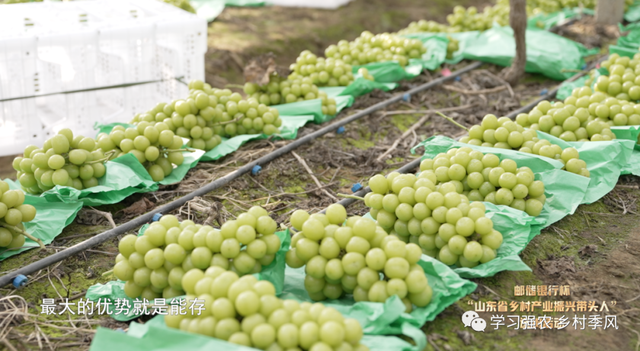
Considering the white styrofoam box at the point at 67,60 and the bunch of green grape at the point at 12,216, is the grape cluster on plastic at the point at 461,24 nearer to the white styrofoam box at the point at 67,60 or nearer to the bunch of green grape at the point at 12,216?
the white styrofoam box at the point at 67,60

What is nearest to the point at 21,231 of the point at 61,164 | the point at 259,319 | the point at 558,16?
the point at 61,164

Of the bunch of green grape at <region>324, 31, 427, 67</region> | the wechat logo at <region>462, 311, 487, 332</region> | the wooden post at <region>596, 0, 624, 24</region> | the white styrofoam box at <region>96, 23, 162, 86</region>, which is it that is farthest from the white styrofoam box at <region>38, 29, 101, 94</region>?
the wooden post at <region>596, 0, 624, 24</region>

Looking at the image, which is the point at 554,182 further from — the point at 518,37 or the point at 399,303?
the point at 518,37

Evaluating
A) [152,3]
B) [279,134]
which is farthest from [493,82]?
[152,3]

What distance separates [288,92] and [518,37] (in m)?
2.33

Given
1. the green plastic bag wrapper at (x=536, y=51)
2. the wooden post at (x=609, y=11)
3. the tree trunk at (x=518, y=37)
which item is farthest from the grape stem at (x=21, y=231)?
the wooden post at (x=609, y=11)

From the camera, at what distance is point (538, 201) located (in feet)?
9.78

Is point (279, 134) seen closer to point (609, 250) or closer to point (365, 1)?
point (609, 250)

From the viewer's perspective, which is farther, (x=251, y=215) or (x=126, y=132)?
(x=126, y=132)

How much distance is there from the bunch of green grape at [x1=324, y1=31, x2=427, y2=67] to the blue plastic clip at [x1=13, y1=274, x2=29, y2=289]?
3.81 meters

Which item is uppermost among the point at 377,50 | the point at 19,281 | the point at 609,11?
the point at 609,11

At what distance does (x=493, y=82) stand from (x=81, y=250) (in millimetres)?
4195

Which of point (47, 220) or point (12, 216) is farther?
point (47, 220)

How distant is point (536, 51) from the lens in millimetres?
5891
